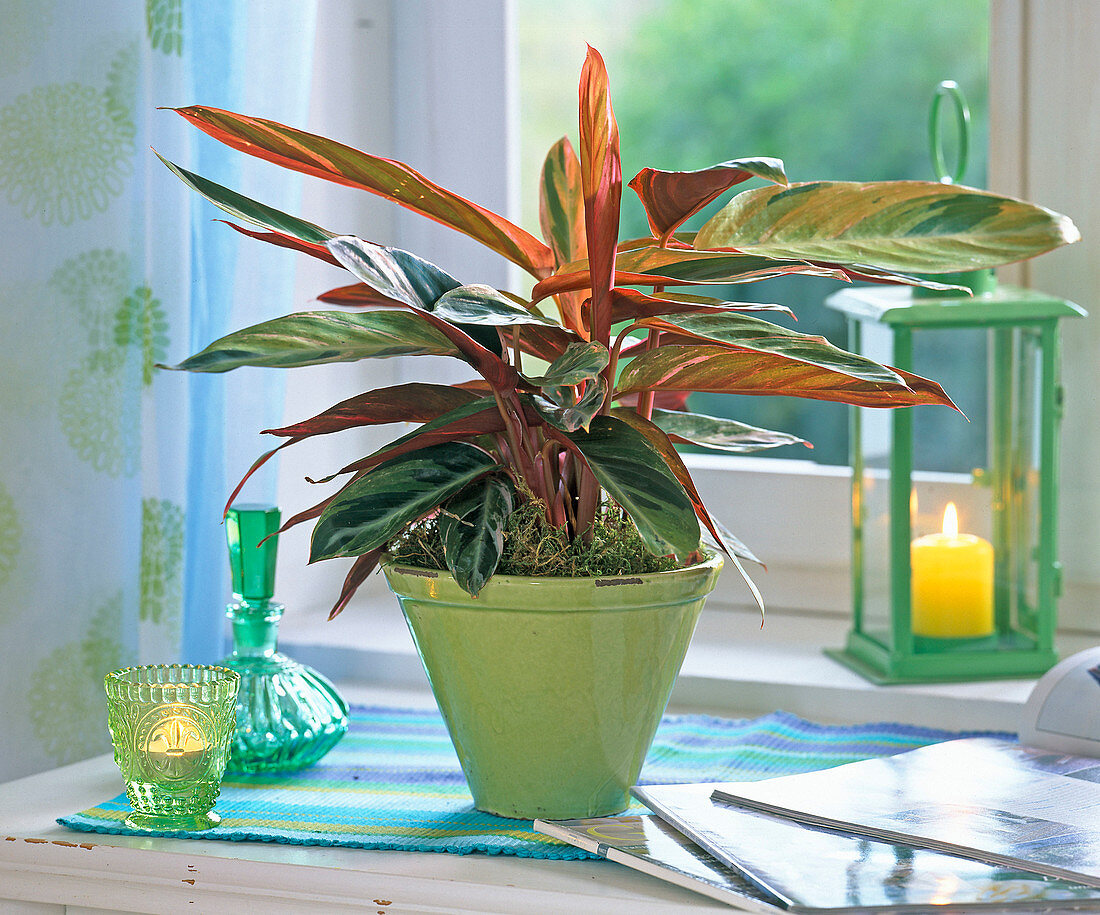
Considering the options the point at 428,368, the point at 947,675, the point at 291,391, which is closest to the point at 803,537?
the point at 947,675

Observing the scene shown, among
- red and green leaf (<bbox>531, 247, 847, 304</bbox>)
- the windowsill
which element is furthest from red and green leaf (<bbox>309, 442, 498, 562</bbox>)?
the windowsill

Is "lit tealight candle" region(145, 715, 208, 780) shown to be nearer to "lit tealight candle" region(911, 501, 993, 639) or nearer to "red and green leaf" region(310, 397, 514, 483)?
"red and green leaf" region(310, 397, 514, 483)

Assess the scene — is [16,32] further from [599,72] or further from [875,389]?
[875,389]

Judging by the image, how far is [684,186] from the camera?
0.66 meters

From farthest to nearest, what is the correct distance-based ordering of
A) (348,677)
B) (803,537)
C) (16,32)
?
1. (803,537)
2. (348,677)
3. (16,32)

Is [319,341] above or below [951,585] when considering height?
above

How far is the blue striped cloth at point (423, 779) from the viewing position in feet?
2.31

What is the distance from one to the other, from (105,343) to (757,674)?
1.94 feet

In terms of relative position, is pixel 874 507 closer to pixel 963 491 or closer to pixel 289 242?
pixel 963 491

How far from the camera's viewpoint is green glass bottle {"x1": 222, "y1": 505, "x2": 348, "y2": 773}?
0.83 m

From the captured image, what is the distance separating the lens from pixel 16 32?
83 centimetres

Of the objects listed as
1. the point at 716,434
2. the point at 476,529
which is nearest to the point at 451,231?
the point at 716,434

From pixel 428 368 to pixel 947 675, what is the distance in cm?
63

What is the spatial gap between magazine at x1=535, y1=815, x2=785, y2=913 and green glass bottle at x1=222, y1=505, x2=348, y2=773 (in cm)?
21
